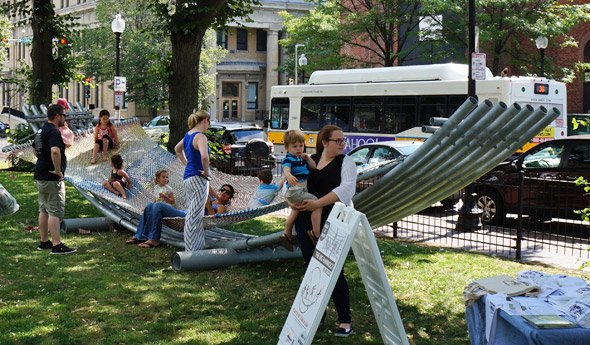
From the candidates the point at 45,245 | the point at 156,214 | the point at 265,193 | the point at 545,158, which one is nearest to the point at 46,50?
the point at 45,245

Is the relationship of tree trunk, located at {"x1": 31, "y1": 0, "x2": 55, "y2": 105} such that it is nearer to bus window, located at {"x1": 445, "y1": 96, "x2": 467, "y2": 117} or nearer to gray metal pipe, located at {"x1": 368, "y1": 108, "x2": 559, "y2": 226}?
bus window, located at {"x1": 445, "y1": 96, "x2": 467, "y2": 117}

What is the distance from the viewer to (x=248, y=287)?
8.58 metres

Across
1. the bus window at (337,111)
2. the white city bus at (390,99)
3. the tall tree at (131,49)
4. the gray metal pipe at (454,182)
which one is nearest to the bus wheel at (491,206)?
the gray metal pipe at (454,182)

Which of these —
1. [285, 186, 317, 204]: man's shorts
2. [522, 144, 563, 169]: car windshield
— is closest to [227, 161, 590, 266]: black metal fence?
[522, 144, 563, 169]: car windshield

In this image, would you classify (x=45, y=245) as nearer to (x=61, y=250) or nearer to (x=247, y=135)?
(x=61, y=250)

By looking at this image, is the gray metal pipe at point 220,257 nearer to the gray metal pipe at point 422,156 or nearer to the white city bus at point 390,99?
the gray metal pipe at point 422,156

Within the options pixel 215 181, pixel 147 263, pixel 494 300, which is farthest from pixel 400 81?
pixel 494 300

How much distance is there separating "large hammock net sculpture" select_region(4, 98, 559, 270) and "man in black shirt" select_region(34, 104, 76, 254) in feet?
3.33

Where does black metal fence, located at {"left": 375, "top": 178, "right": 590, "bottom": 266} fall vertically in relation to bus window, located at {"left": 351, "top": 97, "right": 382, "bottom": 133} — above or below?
below

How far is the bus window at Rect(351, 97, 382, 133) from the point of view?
25812mm

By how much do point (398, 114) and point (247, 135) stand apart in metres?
4.63

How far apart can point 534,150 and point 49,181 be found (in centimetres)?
867

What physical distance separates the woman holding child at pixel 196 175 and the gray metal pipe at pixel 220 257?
0.32 meters

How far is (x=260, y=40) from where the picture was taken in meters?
76.6
